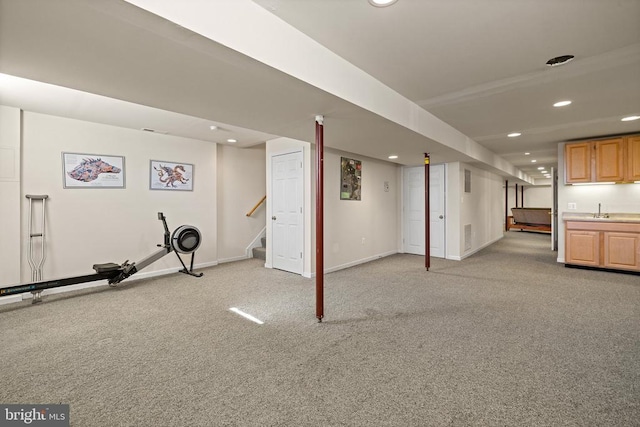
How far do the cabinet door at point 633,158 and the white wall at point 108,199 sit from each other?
7.53 m

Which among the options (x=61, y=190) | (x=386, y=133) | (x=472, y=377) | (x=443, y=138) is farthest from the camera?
(x=443, y=138)

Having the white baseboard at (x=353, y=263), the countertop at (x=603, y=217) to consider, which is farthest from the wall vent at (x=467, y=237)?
the countertop at (x=603, y=217)

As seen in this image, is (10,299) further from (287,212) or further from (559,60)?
(559,60)

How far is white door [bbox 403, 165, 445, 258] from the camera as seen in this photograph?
6.54 metres

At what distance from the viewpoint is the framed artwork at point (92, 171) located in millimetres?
4113

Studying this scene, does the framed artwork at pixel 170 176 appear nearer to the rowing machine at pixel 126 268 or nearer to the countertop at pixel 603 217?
the rowing machine at pixel 126 268

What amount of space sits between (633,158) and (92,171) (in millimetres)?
8820

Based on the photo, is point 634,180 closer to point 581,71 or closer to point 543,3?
point 581,71

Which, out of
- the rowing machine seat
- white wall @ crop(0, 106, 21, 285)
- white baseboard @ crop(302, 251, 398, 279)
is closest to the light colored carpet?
the rowing machine seat

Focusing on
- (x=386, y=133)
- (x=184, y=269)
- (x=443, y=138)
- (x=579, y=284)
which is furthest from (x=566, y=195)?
(x=184, y=269)

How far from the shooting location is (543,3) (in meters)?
1.85

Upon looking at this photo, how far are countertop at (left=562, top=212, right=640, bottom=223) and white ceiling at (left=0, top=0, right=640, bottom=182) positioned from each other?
216cm

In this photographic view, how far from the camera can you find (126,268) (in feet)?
13.8

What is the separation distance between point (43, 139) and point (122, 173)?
989 millimetres
